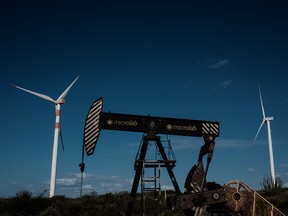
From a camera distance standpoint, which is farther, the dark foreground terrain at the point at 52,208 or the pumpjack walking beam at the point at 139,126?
the dark foreground terrain at the point at 52,208

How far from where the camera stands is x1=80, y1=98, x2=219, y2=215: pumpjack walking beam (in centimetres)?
1334

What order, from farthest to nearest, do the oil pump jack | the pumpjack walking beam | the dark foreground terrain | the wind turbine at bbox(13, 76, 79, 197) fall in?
the wind turbine at bbox(13, 76, 79, 197), the dark foreground terrain, the pumpjack walking beam, the oil pump jack

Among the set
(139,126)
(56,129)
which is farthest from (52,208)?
(56,129)

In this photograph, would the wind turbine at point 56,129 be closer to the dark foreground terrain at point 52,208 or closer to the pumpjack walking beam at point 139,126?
the dark foreground terrain at point 52,208

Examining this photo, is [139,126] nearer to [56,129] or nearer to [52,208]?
[52,208]

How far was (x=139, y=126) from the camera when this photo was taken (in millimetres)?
14250

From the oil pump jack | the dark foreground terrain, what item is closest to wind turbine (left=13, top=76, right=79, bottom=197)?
the dark foreground terrain

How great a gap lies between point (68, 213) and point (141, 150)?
5.40m

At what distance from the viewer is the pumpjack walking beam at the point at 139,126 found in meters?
13.3

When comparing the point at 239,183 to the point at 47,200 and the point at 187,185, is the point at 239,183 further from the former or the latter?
the point at 47,200

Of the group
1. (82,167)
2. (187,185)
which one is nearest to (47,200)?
(82,167)

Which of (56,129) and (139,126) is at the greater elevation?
(56,129)

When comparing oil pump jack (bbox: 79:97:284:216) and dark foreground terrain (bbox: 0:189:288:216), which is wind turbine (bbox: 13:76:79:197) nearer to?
dark foreground terrain (bbox: 0:189:288:216)

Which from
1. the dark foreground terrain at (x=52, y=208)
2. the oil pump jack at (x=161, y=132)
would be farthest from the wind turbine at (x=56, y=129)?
the oil pump jack at (x=161, y=132)
